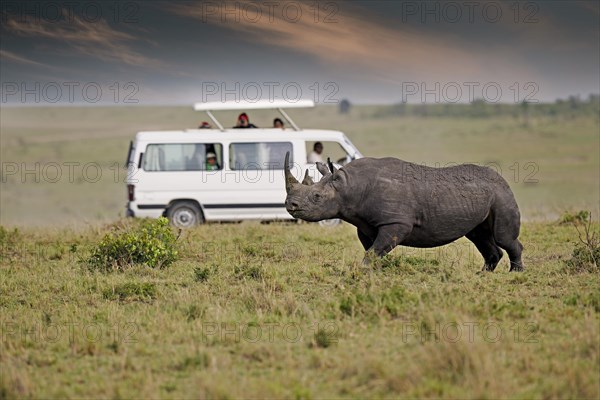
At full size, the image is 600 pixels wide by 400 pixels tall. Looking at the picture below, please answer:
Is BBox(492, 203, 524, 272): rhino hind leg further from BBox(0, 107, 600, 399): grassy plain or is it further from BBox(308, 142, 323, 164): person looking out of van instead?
BBox(308, 142, 323, 164): person looking out of van

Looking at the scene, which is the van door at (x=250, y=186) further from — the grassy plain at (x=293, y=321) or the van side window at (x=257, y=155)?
the grassy plain at (x=293, y=321)

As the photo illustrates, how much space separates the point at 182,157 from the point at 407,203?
8940mm

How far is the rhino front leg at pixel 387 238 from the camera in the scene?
11852 millimetres

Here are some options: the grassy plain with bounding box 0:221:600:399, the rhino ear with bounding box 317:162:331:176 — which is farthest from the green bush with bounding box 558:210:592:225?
the rhino ear with bounding box 317:162:331:176

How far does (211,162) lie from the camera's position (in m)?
19.9

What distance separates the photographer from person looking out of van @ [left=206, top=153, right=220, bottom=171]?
783 inches

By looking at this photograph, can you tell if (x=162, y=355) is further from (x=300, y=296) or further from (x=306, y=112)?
(x=306, y=112)

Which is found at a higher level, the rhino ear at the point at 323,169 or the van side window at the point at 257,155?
the van side window at the point at 257,155

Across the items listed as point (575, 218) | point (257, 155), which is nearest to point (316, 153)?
point (257, 155)

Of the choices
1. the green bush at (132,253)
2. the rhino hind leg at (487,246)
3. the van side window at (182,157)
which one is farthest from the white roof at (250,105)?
the rhino hind leg at (487,246)

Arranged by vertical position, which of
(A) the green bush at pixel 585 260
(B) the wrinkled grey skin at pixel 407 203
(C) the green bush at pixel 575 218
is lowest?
(A) the green bush at pixel 585 260

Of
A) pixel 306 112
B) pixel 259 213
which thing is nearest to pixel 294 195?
pixel 259 213

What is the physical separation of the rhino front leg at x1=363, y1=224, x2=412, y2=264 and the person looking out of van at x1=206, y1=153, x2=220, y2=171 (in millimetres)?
8585

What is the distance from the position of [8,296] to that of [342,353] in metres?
5.14
